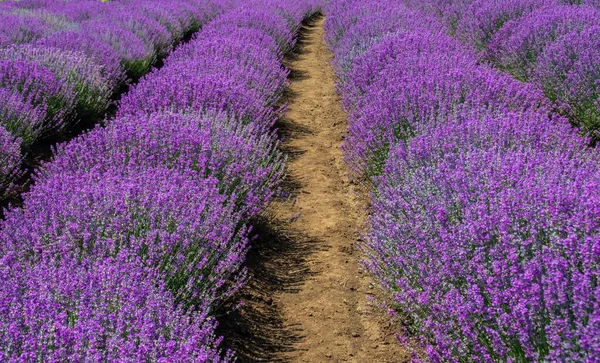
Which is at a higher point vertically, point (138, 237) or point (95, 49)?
point (138, 237)

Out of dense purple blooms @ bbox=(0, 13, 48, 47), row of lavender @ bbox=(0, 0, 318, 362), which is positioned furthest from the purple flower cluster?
dense purple blooms @ bbox=(0, 13, 48, 47)

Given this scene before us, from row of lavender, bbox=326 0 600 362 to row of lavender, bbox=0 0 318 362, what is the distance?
2.59ft

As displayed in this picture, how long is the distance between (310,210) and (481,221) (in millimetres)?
2118

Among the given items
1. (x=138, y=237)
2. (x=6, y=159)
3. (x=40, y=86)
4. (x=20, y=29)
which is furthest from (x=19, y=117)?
(x=20, y=29)

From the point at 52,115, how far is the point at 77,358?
4.02 m

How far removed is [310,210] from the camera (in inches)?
175

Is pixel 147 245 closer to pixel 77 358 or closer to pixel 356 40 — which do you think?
pixel 77 358

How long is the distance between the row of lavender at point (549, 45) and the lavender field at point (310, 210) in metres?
0.03

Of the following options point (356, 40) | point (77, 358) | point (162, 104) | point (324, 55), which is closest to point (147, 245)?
point (77, 358)

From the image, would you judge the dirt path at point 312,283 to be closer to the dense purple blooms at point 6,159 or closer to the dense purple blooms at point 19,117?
the dense purple blooms at point 6,159

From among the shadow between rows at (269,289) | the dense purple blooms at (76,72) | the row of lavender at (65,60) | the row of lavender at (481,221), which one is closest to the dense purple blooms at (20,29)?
the row of lavender at (65,60)

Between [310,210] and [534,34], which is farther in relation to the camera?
[534,34]

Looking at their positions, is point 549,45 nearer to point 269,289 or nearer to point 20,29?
point 269,289

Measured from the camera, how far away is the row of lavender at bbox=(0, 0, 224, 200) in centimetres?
466
